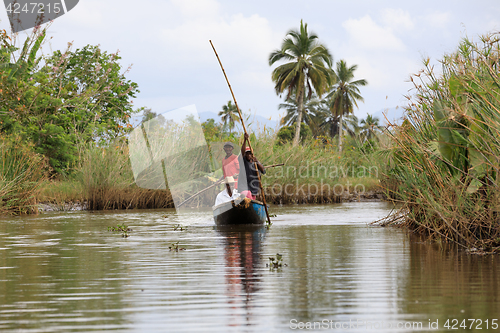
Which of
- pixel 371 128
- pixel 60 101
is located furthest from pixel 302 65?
pixel 371 128

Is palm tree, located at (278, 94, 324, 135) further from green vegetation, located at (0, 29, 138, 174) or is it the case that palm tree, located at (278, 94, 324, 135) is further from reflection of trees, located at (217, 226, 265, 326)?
reflection of trees, located at (217, 226, 265, 326)

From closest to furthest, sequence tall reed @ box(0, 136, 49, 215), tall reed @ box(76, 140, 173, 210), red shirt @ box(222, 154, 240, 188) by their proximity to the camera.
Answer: red shirt @ box(222, 154, 240, 188) < tall reed @ box(0, 136, 49, 215) < tall reed @ box(76, 140, 173, 210)

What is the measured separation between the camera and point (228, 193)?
16188mm

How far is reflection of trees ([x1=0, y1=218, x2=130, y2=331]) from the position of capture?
5242mm

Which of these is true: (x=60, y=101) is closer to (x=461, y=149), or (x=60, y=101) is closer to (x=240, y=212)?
(x=240, y=212)

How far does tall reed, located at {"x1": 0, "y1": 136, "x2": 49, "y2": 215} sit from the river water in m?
7.36

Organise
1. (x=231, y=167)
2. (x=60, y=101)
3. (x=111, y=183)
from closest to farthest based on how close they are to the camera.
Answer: (x=231, y=167) < (x=111, y=183) < (x=60, y=101)

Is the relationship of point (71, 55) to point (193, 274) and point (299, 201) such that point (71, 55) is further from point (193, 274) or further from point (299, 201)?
point (193, 274)

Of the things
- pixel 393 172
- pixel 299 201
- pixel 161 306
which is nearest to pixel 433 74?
pixel 393 172

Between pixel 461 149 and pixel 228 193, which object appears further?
pixel 228 193

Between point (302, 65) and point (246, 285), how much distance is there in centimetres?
4964

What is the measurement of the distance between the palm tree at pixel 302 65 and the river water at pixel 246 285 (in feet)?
143

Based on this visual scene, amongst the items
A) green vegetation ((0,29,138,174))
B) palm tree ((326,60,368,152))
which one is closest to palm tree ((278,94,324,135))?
palm tree ((326,60,368,152))

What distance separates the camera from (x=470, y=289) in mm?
6184
